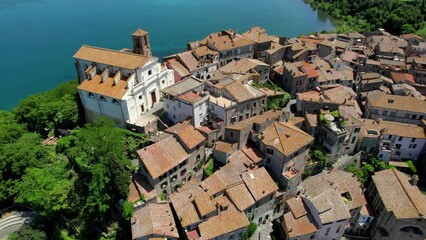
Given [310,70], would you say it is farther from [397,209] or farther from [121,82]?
[121,82]

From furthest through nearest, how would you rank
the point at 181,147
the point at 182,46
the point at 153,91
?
the point at 182,46, the point at 153,91, the point at 181,147

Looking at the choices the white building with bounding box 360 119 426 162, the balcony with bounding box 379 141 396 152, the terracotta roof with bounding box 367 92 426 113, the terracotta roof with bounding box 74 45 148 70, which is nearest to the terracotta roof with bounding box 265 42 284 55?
the terracotta roof with bounding box 367 92 426 113

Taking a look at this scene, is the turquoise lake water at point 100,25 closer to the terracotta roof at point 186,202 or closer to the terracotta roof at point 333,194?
the terracotta roof at point 186,202

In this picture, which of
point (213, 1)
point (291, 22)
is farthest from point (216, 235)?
point (213, 1)

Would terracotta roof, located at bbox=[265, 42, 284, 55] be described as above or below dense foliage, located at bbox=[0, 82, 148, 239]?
above

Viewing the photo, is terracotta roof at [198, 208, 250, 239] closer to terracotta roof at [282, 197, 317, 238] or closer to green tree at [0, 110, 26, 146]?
terracotta roof at [282, 197, 317, 238]

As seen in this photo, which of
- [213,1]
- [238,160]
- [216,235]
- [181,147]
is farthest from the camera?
[213,1]

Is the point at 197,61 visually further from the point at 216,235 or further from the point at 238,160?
the point at 216,235

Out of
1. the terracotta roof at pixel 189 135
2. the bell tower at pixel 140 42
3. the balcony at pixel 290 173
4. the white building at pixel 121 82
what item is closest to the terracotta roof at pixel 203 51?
the white building at pixel 121 82
